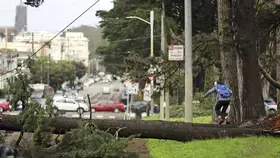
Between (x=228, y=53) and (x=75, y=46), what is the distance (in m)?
105

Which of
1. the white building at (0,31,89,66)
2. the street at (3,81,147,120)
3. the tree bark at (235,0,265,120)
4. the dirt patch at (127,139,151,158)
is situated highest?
the white building at (0,31,89,66)

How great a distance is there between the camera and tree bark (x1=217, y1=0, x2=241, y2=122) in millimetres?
13969

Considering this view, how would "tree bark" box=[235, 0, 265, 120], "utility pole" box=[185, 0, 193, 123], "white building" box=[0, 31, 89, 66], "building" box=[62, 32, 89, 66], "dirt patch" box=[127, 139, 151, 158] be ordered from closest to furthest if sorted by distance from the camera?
"dirt patch" box=[127, 139, 151, 158], "tree bark" box=[235, 0, 265, 120], "utility pole" box=[185, 0, 193, 123], "white building" box=[0, 31, 89, 66], "building" box=[62, 32, 89, 66]

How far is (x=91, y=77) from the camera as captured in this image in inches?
6560

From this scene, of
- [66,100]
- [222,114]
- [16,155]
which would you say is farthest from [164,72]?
[66,100]

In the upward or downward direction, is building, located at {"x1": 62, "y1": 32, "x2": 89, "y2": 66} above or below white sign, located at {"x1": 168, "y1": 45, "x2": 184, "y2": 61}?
above

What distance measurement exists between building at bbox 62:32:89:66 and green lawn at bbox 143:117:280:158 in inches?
3740

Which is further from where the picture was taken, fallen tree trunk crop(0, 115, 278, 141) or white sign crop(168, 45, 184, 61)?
white sign crop(168, 45, 184, 61)

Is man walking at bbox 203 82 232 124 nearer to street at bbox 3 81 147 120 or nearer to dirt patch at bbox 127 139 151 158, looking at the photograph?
dirt patch at bbox 127 139 151 158

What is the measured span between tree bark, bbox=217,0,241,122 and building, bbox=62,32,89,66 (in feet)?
295

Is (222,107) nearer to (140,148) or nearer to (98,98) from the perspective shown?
(140,148)

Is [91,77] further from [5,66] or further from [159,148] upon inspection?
[159,148]

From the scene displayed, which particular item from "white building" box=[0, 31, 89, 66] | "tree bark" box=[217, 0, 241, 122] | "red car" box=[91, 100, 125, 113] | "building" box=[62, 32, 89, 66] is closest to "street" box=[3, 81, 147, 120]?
"red car" box=[91, 100, 125, 113]

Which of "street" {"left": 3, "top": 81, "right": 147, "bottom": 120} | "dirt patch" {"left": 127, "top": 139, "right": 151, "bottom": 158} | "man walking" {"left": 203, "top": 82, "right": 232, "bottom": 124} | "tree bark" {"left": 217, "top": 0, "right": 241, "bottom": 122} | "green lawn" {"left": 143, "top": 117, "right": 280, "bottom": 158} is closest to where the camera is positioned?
"green lawn" {"left": 143, "top": 117, "right": 280, "bottom": 158}
